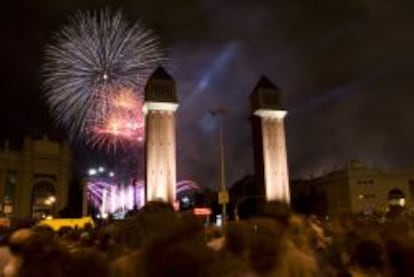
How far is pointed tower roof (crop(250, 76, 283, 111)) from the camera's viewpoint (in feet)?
295

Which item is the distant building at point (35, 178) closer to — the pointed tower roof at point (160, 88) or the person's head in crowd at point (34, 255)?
the pointed tower roof at point (160, 88)

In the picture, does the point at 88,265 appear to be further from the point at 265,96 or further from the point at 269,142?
the point at 265,96

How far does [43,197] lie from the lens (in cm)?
8819

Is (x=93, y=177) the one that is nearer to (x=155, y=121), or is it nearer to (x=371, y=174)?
(x=155, y=121)

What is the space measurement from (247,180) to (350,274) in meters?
117

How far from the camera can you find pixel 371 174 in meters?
99.8

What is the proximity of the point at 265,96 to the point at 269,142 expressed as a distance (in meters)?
8.78

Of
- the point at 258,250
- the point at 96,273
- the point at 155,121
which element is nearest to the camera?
the point at 96,273

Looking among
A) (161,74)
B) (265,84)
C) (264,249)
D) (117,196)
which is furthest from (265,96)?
(264,249)

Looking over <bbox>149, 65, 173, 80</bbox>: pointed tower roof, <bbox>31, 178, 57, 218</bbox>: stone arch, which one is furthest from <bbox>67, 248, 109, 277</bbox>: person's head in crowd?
<bbox>31, 178, 57, 218</bbox>: stone arch

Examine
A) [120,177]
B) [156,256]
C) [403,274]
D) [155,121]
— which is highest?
[155,121]

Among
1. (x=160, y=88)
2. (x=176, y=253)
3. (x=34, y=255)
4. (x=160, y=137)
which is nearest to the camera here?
(x=176, y=253)

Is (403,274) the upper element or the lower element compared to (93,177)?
lower

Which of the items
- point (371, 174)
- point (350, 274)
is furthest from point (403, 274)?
point (371, 174)
